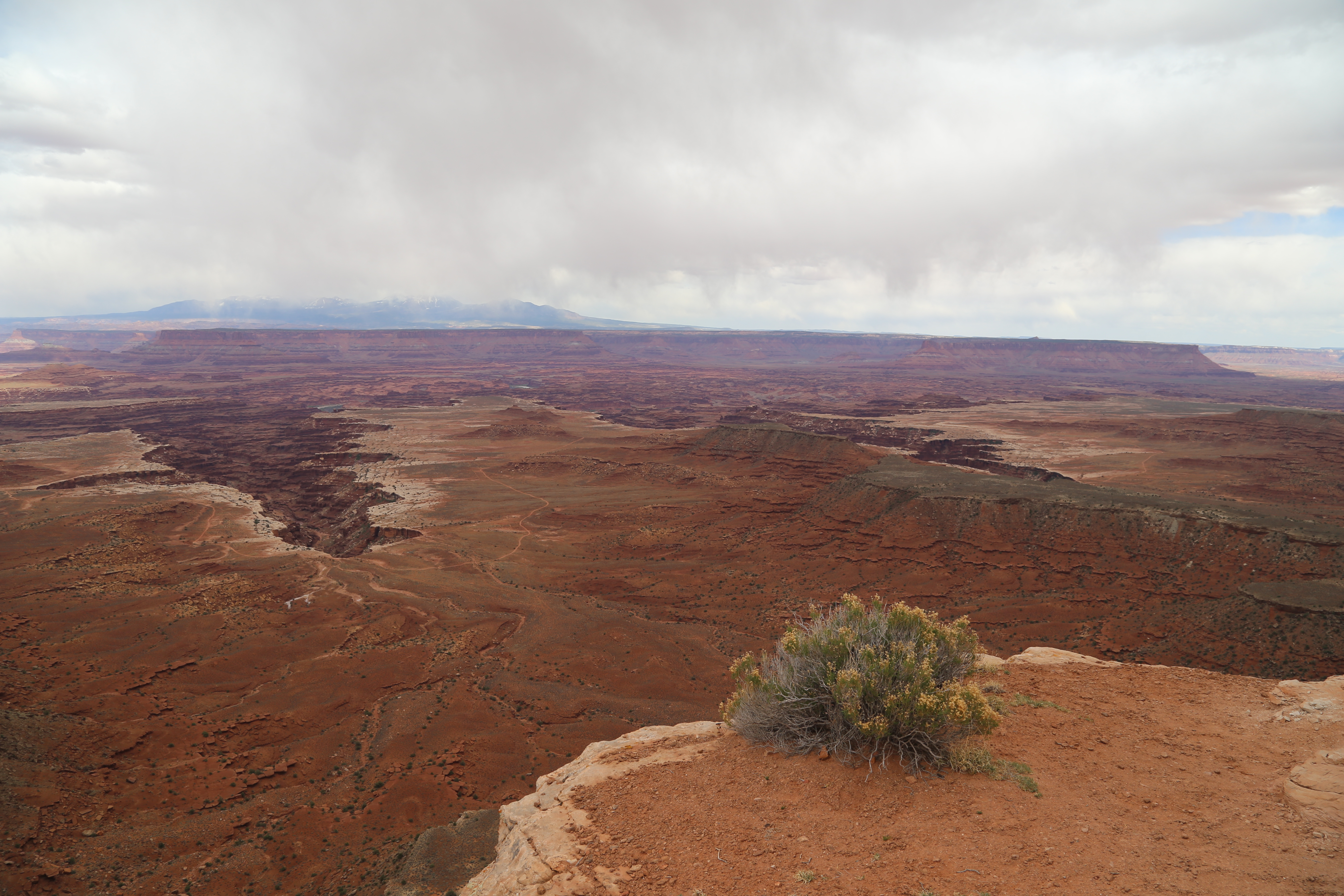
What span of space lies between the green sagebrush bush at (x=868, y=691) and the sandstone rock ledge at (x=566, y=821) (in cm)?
110

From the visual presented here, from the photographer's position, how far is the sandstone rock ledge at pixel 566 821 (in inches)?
302

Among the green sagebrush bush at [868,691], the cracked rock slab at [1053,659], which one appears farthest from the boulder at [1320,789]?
the cracked rock slab at [1053,659]

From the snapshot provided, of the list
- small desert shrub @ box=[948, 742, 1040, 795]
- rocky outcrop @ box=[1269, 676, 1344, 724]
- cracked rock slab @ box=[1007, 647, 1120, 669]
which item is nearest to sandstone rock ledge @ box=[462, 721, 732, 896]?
small desert shrub @ box=[948, 742, 1040, 795]

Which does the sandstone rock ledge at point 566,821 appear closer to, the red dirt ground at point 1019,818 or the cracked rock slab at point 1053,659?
the red dirt ground at point 1019,818

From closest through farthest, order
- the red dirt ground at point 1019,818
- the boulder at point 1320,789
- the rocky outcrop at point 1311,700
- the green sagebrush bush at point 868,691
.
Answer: the red dirt ground at point 1019,818
the boulder at point 1320,789
the green sagebrush bush at point 868,691
the rocky outcrop at point 1311,700

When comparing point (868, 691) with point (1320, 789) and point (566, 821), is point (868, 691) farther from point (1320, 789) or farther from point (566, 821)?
point (1320, 789)

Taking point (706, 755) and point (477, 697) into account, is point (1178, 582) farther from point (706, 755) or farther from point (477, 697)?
point (477, 697)

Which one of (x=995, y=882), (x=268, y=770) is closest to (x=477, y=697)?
(x=268, y=770)

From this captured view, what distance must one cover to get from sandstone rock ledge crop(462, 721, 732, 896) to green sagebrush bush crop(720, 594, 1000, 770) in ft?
3.59

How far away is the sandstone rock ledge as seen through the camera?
7676 millimetres

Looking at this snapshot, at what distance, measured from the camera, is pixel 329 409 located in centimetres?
10481

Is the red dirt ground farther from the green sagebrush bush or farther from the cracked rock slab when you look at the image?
the cracked rock slab

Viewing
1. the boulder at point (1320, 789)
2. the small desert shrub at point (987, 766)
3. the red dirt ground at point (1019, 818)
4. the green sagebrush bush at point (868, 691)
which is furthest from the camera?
the green sagebrush bush at point (868, 691)

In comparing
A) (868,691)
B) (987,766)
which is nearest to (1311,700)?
(987,766)
